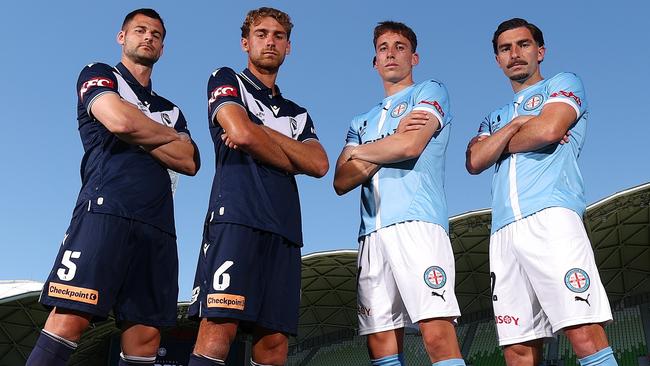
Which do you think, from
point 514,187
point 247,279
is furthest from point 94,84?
point 514,187

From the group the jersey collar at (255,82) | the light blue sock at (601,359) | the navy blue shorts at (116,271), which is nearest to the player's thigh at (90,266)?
the navy blue shorts at (116,271)

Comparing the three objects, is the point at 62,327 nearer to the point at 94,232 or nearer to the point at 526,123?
the point at 94,232

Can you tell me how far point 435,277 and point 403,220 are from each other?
466mm

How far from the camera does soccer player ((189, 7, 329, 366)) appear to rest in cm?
382

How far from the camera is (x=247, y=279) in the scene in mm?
3863

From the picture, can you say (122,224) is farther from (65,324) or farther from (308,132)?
(308,132)

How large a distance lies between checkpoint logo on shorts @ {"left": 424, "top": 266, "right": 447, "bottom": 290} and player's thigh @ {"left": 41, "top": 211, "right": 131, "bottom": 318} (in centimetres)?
190

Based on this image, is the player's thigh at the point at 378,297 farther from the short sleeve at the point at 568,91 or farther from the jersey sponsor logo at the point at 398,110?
the short sleeve at the point at 568,91

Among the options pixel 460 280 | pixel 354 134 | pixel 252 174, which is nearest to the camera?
pixel 252 174

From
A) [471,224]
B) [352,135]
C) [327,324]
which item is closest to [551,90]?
[352,135]

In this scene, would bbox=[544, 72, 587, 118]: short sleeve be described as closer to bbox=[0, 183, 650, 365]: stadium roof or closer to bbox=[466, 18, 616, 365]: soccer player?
bbox=[466, 18, 616, 365]: soccer player

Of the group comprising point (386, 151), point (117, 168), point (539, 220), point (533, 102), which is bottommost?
point (539, 220)

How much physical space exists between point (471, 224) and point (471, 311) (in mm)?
8652

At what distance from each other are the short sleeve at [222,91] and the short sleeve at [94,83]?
0.61 metres
